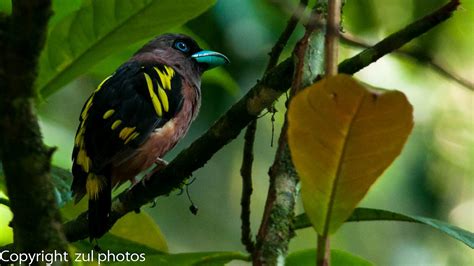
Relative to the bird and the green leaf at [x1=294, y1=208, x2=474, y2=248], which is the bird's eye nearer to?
the bird

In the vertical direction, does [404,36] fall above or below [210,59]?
above

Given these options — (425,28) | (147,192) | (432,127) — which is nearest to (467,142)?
(432,127)

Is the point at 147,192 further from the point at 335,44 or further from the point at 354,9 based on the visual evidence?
the point at 354,9

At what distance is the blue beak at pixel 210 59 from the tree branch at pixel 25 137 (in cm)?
259

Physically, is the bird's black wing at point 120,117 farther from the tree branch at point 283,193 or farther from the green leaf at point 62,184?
the tree branch at point 283,193

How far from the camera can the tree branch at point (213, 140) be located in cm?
202

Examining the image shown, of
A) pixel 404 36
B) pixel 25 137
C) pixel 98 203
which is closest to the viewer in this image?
pixel 25 137

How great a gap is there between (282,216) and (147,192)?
1.35 metres

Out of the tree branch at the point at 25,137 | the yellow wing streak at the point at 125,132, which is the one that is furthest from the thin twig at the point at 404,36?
the yellow wing streak at the point at 125,132

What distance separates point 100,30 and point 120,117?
545 millimetres

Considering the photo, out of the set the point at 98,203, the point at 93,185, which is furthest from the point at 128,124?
the point at 98,203

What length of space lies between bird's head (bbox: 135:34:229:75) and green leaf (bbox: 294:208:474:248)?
201 centimetres

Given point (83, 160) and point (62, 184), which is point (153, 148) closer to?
point (83, 160)

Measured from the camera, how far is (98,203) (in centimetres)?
272
